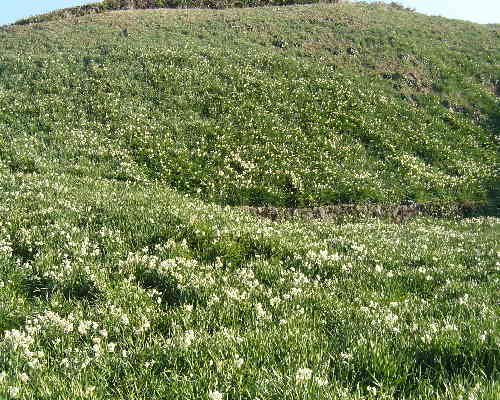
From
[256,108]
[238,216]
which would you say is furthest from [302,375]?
[256,108]

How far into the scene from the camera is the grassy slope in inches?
671

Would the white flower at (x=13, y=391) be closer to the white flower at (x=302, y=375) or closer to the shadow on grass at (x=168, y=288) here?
the white flower at (x=302, y=375)

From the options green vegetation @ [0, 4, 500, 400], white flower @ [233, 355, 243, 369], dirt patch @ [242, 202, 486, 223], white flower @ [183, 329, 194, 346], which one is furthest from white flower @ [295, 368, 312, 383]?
dirt patch @ [242, 202, 486, 223]

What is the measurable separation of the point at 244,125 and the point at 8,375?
59.0 ft

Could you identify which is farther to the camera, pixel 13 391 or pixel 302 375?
pixel 302 375

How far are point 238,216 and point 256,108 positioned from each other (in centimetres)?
1204

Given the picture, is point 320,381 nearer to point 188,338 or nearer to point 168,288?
point 188,338

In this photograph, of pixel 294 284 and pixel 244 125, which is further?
pixel 244 125

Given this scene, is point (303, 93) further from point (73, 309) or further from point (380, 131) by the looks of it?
point (73, 309)

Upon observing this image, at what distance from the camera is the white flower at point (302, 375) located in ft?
11.4

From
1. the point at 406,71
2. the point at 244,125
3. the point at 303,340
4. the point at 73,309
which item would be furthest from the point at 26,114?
the point at 406,71

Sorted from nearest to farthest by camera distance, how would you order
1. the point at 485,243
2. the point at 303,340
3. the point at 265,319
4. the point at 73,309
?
the point at 303,340 → the point at 265,319 → the point at 73,309 → the point at 485,243

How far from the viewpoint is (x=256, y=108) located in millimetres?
22359

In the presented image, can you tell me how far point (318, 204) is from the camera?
645 inches
